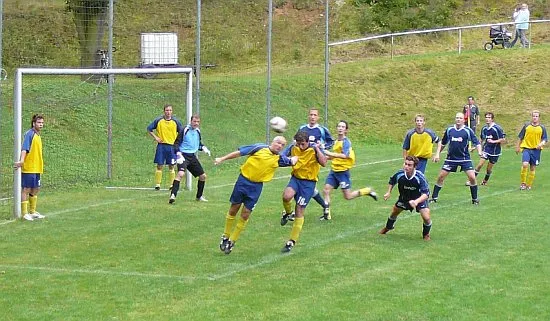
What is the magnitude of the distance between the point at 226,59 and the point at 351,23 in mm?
10746

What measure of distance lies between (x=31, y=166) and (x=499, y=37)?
95.1 feet

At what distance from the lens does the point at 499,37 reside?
43.0m

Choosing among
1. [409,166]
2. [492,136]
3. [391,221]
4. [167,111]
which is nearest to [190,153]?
[167,111]

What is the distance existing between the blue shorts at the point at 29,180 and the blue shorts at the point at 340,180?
546 centimetres

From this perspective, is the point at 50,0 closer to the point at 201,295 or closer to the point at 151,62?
the point at 151,62

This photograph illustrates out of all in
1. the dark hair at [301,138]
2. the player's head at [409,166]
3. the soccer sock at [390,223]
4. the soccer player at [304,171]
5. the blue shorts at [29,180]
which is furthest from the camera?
the blue shorts at [29,180]

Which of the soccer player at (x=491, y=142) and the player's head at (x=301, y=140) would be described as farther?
the soccer player at (x=491, y=142)

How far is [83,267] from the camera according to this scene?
13.8 m

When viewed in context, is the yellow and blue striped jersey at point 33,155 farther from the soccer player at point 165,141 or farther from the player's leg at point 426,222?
the player's leg at point 426,222

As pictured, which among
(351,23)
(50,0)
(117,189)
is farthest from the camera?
(351,23)

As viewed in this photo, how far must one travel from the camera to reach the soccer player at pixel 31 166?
18.0m

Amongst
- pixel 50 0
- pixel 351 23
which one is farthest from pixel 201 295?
pixel 351 23

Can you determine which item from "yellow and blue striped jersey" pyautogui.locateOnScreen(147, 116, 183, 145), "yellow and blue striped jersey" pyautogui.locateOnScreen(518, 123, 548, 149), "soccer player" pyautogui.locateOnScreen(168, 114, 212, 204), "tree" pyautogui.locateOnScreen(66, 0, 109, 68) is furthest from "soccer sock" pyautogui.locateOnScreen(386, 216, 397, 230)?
"tree" pyautogui.locateOnScreen(66, 0, 109, 68)

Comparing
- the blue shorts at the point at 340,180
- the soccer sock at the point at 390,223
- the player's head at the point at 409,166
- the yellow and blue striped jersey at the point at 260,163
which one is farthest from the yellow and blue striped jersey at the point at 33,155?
the player's head at the point at 409,166
